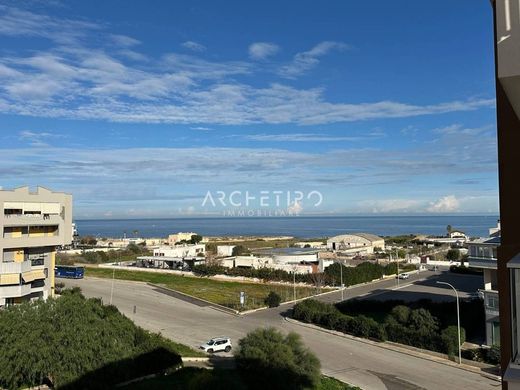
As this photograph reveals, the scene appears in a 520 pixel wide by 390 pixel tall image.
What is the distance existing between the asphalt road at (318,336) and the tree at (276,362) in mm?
3119

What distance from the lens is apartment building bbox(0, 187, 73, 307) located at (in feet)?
85.0

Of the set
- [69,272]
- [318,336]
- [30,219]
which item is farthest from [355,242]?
[30,219]

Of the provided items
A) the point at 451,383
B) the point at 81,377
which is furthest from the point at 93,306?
the point at 451,383

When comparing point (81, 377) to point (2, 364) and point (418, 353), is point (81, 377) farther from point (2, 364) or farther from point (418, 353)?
point (418, 353)

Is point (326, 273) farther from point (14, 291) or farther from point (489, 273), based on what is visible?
point (14, 291)

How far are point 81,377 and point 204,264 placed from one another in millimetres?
41593

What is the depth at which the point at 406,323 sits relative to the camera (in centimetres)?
2705

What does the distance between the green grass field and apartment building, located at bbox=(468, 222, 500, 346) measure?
56.8 feet

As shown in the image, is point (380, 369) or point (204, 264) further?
point (204, 264)

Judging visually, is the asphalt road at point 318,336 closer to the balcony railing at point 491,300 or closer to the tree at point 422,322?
the tree at point 422,322

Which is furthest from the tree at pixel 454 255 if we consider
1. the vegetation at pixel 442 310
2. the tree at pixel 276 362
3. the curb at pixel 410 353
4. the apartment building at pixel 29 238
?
the tree at pixel 276 362

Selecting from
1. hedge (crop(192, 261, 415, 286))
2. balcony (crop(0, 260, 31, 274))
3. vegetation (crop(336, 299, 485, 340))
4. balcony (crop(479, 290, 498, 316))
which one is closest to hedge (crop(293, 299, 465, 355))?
vegetation (crop(336, 299, 485, 340))

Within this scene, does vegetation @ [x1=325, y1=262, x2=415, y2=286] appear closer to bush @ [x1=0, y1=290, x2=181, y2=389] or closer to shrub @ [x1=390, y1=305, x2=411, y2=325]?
shrub @ [x1=390, y1=305, x2=411, y2=325]

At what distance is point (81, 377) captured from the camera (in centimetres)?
1653
